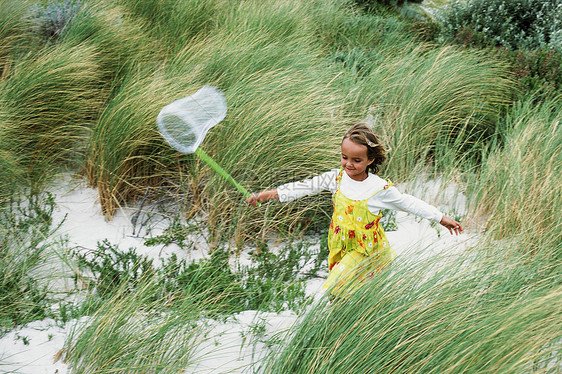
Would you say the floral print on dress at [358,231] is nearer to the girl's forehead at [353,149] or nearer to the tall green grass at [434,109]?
the girl's forehead at [353,149]

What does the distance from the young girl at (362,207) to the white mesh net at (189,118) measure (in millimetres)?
817

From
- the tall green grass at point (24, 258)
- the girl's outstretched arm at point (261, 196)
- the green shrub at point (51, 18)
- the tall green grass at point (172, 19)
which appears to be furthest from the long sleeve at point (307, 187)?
the green shrub at point (51, 18)

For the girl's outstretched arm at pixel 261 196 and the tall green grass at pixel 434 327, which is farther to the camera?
the girl's outstretched arm at pixel 261 196

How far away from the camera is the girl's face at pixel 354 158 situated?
2.50 meters

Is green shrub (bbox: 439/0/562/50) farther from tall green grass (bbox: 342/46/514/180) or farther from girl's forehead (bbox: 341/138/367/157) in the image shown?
girl's forehead (bbox: 341/138/367/157)

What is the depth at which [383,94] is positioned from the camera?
4609 mm

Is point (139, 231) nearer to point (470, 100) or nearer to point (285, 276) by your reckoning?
point (285, 276)

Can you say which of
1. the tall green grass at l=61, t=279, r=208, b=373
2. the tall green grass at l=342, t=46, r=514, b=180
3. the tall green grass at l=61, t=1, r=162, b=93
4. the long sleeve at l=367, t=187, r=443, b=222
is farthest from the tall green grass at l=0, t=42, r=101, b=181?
the long sleeve at l=367, t=187, r=443, b=222

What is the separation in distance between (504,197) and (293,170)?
146cm

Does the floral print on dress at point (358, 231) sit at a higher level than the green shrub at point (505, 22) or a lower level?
higher

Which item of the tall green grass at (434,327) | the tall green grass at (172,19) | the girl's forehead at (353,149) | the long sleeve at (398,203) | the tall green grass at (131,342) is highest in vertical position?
the girl's forehead at (353,149)

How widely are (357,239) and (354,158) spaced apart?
43cm

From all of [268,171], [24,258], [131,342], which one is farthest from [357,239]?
[24,258]

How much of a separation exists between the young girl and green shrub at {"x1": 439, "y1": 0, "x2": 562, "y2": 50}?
4414mm
